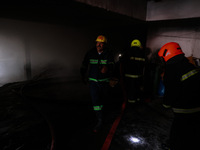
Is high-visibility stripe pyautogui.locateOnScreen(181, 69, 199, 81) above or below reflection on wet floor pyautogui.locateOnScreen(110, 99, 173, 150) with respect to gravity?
above

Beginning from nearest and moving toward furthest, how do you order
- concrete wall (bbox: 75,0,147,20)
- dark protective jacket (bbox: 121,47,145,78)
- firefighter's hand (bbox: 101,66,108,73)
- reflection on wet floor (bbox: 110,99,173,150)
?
reflection on wet floor (bbox: 110,99,173,150) < firefighter's hand (bbox: 101,66,108,73) < concrete wall (bbox: 75,0,147,20) < dark protective jacket (bbox: 121,47,145,78)

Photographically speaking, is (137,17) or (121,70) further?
(137,17)

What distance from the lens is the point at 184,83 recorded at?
1.62 meters

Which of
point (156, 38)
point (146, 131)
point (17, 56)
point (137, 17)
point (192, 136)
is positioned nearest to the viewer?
point (192, 136)

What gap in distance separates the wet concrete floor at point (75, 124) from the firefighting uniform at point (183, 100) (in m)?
0.86

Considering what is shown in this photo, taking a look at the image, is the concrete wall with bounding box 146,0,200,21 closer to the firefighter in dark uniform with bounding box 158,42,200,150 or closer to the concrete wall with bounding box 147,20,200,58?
the concrete wall with bounding box 147,20,200,58

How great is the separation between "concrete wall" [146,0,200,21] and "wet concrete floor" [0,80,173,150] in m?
2.71

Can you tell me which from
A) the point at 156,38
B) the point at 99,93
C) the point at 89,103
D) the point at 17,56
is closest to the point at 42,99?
the point at 89,103

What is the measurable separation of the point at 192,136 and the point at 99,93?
1850 millimetres

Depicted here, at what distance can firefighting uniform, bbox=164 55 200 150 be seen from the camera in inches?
64.2

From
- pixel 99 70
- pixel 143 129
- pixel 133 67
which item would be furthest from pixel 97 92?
pixel 143 129

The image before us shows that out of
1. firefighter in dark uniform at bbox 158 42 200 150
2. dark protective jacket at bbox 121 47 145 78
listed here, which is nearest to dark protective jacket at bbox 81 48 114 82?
dark protective jacket at bbox 121 47 145 78

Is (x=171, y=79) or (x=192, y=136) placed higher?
(x=171, y=79)

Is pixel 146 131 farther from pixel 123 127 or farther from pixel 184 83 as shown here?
pixel 184 83
